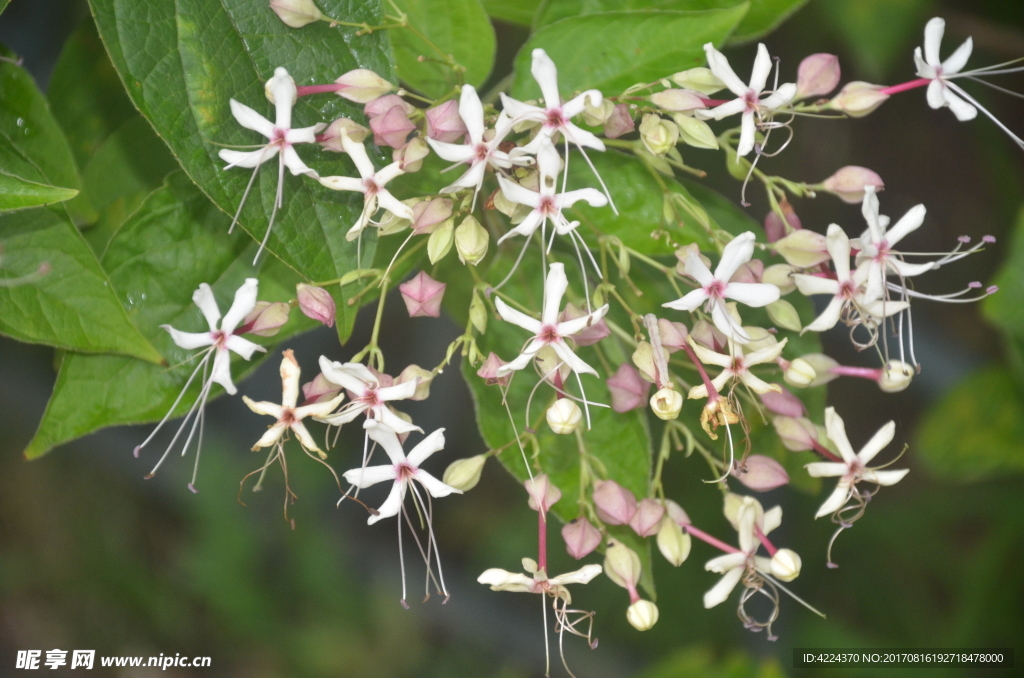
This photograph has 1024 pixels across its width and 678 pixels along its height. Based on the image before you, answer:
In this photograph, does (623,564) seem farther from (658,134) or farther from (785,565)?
(658,134)

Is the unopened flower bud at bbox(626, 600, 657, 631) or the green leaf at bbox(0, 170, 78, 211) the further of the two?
the unopened flower bud at bbox(626, 600, 657, 631)

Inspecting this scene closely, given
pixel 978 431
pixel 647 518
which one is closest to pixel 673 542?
pixel 647 518

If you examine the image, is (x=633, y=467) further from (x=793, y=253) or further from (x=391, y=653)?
(x=391, y=653)

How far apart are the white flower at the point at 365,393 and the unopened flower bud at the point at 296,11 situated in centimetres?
20

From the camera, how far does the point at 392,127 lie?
1.42 ft

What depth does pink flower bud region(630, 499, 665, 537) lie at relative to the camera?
511 mm

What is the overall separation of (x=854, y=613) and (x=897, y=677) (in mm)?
171

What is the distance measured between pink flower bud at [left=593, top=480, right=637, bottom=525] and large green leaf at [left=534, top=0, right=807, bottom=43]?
0.35 m

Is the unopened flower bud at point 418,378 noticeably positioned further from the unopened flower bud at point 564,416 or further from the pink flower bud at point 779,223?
the pink flower bud at point 779,223

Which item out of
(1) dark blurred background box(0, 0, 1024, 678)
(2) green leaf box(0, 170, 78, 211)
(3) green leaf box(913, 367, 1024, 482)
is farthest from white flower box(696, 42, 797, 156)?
(3) green leaf box(913, 367, 1024, 482)

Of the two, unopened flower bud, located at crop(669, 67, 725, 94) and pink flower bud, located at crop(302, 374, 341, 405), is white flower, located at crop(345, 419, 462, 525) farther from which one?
unopened flower bud, located at crop(669, 67, 725, 94)

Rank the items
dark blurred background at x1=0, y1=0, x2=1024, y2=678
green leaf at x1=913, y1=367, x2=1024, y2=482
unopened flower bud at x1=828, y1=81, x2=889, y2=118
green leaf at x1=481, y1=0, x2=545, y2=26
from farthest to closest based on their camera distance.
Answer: dark blurred background at x1=0, y1=0, x2=1024, y2=678 → green leaf at x1=913, y1=367, x2=1024, y2=482 → green leaf at x1=481, y1=0, x2=545, y2=26 → unopened flower bud at x1=828, y1=81, x2=889, y2=118

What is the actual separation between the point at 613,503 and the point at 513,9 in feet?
1.36

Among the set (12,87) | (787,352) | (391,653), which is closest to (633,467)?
(787,352)
